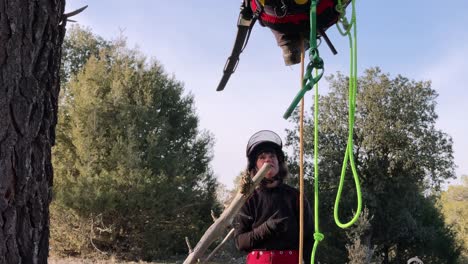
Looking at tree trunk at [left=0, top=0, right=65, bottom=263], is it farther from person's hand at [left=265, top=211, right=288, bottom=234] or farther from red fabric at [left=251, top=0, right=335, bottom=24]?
person's hand at [left=265, top=211, right=288, bottom=234]

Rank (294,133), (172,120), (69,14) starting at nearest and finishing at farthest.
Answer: (69,14), (172,120), (294,133)

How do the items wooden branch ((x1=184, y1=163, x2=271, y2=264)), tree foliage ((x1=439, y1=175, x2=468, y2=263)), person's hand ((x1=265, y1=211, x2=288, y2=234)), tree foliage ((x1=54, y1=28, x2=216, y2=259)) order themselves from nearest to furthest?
wooden branch ((x1=184, y1=163, x2=271, y2=264)) < person's hand ((x1=265, y1=211, x2=288, y2=234)) < tree foliage ((x1=54, y1=28, x2=216, y2=259)) < tree foliage ((x1=439, y1=175, x2=468, y2=263))

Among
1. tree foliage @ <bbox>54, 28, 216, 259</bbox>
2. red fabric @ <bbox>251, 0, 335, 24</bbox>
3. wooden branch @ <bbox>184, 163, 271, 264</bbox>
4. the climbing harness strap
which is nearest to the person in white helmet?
wooden branch @ <bbox>184, 163, 271, 264</bbox>

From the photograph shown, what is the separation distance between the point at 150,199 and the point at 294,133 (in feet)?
20.6

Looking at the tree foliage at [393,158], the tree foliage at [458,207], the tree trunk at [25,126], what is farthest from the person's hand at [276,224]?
the tree foliage at [458,207]

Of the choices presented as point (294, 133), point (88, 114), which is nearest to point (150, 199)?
point (88, 114)

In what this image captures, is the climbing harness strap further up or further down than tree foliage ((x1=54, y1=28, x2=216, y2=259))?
further down

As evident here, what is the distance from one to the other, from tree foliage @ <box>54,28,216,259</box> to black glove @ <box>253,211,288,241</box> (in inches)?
355

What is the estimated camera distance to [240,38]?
114 centimetres

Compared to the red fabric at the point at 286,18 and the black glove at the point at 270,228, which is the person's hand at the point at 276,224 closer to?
the black glove at the point at 270,228

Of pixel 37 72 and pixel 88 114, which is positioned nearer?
pixel 37 72

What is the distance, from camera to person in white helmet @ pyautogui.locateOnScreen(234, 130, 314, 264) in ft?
7.21

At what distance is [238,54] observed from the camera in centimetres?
115

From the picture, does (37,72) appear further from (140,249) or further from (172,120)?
(172,120)
